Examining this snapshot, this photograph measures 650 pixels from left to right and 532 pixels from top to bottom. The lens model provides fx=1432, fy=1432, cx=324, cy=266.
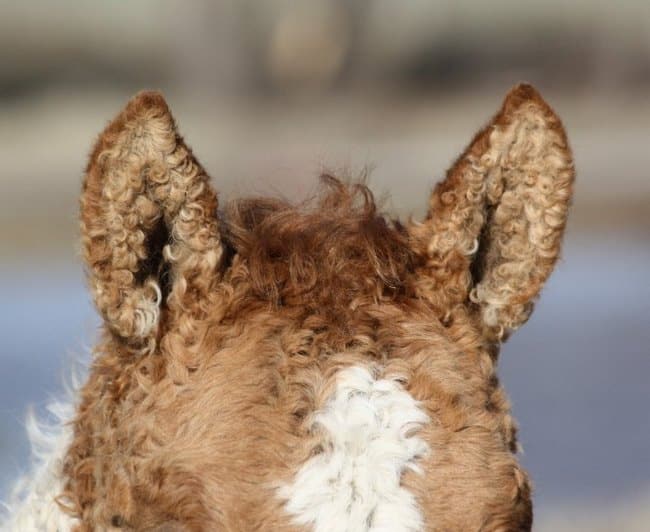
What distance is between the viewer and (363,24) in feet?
54.6

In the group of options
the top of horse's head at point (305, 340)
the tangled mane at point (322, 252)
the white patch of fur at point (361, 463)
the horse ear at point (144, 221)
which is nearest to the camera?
the white patch of fur at point (361, 463)

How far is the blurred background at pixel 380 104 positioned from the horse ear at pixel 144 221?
23.9ft

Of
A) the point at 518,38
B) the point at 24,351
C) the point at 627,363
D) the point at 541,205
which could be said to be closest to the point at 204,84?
the point at 518,38

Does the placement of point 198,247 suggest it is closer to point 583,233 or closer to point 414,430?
point 414,430

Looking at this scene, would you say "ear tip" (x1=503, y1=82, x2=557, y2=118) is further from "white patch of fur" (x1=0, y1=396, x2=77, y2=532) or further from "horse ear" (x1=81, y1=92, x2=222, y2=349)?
"white patch of fur" (x1=0, y1=396, x2=77, y2=532)

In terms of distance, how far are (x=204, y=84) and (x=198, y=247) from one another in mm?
13294

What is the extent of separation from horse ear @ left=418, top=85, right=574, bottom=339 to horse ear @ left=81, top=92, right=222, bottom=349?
1.71 feet

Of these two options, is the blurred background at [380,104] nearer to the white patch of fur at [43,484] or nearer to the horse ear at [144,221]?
the white patch of fur at [43,484]

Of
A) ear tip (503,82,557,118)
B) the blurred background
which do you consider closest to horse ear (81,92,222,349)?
ear tip (503,82,557,118)

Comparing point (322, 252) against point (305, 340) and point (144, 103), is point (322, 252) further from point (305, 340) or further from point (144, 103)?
point (144, 103)

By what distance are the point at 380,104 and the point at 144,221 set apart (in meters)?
13.4

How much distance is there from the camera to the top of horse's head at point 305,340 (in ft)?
8.92

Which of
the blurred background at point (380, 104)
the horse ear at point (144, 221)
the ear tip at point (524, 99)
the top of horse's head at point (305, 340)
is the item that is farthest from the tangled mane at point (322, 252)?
the blurred background at point (380, 104)

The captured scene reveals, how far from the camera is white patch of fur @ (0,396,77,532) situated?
119 inches
